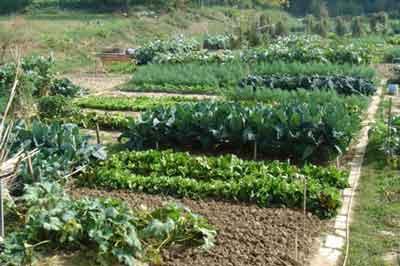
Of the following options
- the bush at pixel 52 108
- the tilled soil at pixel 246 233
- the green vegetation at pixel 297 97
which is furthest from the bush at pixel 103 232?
the green vegetation at pixel 297 97

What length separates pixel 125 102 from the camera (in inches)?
553

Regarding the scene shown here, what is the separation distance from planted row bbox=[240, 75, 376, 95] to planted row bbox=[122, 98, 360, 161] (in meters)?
4.87

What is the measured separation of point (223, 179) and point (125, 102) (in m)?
6.80

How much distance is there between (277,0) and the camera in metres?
48.3

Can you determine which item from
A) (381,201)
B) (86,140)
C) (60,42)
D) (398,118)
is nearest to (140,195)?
(86,140)

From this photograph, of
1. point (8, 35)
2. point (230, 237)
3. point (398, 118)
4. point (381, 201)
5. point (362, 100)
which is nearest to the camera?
point (230, 237)

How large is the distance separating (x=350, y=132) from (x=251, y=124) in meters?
1.53

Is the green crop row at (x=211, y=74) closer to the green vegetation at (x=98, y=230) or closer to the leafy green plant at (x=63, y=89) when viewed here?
the leafy green plant at (x=63, y=89)

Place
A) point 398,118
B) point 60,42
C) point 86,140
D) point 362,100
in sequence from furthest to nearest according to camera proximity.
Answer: point 60,42, point 362,100, point 398,118, point 86,140

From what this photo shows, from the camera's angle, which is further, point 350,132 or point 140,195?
point 350,132

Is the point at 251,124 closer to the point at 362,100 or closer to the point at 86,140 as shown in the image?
the point at 86,140

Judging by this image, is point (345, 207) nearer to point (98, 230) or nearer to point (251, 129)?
point (251, 129)

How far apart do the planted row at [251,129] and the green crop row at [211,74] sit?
635 centimetres

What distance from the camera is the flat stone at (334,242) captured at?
6.09 m
